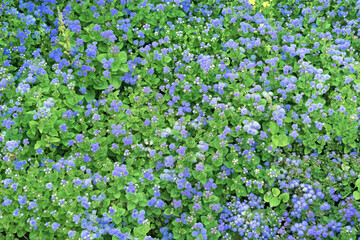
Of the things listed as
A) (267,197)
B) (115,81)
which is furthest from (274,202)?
(115,81)

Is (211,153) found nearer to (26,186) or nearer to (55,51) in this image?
(26,186)

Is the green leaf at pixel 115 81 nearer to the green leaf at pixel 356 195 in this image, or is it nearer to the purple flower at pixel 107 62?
the purple flower at pixel 107 62

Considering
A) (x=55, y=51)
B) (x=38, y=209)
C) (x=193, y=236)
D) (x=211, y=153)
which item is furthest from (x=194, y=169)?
(x=55, y=51)

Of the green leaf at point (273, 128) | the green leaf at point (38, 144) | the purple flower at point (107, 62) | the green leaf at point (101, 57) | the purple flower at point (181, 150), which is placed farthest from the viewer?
the green leaf at point (101, 57)

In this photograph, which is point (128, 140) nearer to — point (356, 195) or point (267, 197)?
point (267, 197)

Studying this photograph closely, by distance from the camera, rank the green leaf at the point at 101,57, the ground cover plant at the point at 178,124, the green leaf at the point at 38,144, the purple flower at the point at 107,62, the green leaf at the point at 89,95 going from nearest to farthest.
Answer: the ground cover plant at the point at 178,124 → the green leaf at the point at 38,144 → the purple flower at the point at 107,62 → the green leaf at the point at 89,95 → the green leaf at the point at 101,57

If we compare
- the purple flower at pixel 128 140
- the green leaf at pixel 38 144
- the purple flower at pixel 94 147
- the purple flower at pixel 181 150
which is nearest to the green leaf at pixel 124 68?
the purple flower at pixel 128 140
